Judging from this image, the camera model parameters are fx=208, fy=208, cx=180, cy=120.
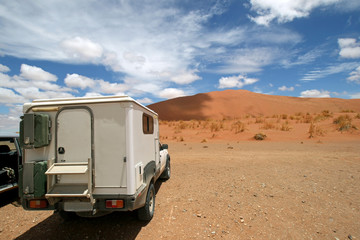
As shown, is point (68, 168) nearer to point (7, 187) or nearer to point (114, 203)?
point (114, 203)

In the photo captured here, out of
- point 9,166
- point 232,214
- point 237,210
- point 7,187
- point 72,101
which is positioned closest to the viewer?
point 72,101

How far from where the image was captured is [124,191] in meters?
3.08

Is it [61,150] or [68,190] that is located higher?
[61,150]

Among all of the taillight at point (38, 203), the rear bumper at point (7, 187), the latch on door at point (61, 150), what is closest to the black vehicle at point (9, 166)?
the rear bumper at point (7, 187)

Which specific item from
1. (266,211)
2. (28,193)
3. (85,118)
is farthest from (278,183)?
(28,193)

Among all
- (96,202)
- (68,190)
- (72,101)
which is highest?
(72,101)

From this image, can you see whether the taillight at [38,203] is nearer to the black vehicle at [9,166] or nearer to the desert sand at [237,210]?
the desert sand at [237,210]

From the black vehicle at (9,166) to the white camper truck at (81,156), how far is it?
1.70m

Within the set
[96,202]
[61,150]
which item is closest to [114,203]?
[96,202]

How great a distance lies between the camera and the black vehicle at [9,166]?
4656mm

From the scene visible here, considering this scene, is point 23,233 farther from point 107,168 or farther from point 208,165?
point 208,165

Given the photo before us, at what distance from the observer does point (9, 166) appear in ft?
17.2

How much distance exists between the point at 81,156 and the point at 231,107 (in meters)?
58.4

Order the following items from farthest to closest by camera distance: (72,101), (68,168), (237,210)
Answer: (237,210) → (72,101) → (68,168)
